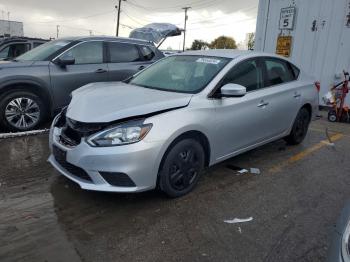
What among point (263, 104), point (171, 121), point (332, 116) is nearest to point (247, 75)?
point (263, 104)

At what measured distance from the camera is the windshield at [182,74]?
164 inches

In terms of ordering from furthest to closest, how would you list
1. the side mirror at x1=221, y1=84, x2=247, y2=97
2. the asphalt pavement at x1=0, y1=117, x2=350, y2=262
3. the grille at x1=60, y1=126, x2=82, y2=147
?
the side mirror at x1=221, y1=84, x2=247, y2=97, the grille at x1=60, y1=126, x2=82, y2=147, the asphalt pavement at x1=0, y1=117, x2=350, y2=262

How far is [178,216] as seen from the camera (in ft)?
11.4

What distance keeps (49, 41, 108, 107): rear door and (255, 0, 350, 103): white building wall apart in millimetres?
6040

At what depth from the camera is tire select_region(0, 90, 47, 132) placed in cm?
580

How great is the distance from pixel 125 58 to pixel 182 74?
306cm

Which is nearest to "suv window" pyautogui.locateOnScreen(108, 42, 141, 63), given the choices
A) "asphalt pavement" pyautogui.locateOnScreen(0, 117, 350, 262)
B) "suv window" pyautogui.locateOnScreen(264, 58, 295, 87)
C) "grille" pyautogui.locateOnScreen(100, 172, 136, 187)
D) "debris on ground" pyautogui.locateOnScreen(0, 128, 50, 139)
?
"debris on ground" pyautogui.locateOnScreen(0, 128, 50, 139)

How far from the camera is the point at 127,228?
3.23 m

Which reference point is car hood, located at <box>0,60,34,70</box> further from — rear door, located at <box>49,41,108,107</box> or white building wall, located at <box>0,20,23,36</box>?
white building wall, located at <box>0,20,23,36</box>

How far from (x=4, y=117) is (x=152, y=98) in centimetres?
333

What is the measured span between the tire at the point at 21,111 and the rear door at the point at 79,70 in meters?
0.36

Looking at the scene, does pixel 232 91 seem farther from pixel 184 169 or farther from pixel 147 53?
pixel 147 53

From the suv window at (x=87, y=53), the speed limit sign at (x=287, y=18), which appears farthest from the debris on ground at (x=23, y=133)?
the speed limit sign at (x=287, y=18)

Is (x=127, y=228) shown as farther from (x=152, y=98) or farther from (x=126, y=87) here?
(x=126, y=87)
